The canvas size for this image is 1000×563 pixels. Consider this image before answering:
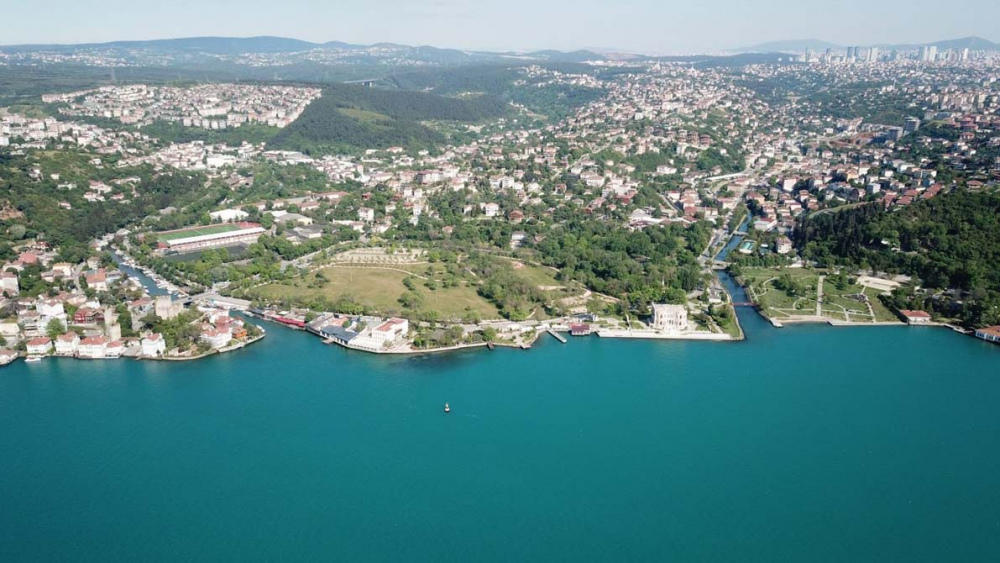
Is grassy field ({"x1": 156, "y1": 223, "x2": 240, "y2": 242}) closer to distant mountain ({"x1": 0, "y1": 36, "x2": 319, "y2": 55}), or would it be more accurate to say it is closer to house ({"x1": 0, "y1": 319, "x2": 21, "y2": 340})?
house ({"x1": 0, "y1": 319, "x2": 21, "y2": 340})

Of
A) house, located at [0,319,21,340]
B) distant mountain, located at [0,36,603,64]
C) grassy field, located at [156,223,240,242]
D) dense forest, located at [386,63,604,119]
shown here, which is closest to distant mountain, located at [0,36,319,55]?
distant mountain, located at [0,36,603,64]

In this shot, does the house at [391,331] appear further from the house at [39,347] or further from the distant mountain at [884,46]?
the distant mountain at [884,46]

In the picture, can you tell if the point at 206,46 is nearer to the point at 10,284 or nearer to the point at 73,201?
the point at 73,201

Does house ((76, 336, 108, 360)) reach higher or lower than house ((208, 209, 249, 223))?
lower

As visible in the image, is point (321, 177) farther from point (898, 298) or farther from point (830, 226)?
point (898, 298)

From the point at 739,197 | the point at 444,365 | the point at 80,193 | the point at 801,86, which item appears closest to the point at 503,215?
the point at 739,197

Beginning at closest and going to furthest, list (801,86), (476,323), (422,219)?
(476,323) < (422,219) < (801,86)
